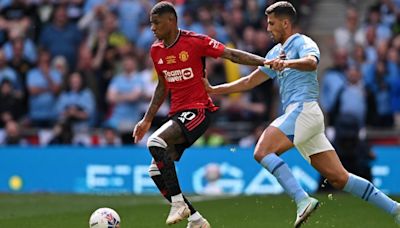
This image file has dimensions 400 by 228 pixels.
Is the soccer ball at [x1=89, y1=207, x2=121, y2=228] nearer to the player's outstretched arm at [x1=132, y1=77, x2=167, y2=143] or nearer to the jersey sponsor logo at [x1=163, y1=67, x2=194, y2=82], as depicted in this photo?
the player's outstretched arm at [x1=132, y1=77, x2=167, y2=143]

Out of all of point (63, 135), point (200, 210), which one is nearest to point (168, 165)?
point (200, 210)

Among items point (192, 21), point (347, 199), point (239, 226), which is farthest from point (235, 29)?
point (239, 226)

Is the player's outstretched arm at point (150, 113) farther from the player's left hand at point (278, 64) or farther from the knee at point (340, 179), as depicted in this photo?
the knee at point (340, 179)

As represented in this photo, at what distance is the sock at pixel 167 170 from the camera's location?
1170 centimetres

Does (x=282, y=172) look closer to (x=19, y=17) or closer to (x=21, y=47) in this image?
(x=21, y=47)

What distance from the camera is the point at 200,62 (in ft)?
39.9

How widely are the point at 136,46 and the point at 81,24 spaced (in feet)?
5.45

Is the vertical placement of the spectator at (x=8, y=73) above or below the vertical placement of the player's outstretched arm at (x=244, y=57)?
below

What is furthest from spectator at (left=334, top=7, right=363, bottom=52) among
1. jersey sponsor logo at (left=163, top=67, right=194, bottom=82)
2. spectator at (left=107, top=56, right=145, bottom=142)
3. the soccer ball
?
the soccer ball

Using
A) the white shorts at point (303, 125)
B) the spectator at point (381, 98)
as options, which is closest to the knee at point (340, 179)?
the white shorts at point (303, 125)

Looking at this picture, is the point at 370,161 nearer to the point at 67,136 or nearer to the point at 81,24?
the point at 67,136

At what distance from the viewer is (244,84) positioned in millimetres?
12312

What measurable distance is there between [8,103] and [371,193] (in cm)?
1281

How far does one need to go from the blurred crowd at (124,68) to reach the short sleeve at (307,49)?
8.70m
